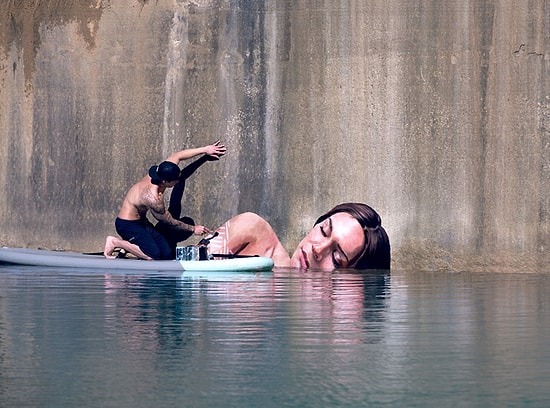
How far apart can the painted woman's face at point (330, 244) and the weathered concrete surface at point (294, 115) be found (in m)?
0.25

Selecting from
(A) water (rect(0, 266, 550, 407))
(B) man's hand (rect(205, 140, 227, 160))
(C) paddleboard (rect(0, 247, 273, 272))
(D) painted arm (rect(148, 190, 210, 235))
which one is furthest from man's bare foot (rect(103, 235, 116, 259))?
(A) water (rect(0, 266, 550, 407))

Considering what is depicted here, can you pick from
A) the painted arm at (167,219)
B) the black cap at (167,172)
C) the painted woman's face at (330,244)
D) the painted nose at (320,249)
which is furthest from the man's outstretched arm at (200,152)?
the painted nose at (320,249)

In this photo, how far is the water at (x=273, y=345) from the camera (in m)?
4.90

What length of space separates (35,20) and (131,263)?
2.85 m

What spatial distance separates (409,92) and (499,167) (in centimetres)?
107

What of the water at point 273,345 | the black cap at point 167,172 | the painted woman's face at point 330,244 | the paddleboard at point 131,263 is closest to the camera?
the water at point 273,345

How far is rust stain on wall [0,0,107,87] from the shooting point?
12469mm

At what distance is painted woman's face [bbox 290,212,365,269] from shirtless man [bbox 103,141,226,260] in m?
0.95

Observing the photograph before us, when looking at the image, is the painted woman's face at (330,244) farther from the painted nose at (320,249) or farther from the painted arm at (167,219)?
the painted arm at (167,219)

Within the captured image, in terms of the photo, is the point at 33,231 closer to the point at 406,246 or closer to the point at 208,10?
the point at 208,10

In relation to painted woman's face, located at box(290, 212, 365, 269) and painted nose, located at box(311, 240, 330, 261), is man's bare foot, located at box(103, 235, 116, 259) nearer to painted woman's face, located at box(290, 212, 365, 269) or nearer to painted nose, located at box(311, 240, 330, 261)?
painted woman's face, located at box(290, 212, 365, 269)

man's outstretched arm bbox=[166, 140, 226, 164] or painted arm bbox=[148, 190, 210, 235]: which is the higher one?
man's outstretched arm bbox=[166, 140, 226, 164]

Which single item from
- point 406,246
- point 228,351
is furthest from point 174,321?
point 406,246

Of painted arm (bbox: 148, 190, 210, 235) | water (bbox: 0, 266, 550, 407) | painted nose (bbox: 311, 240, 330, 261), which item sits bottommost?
water (bbox: 0, 266, 550, 407)
